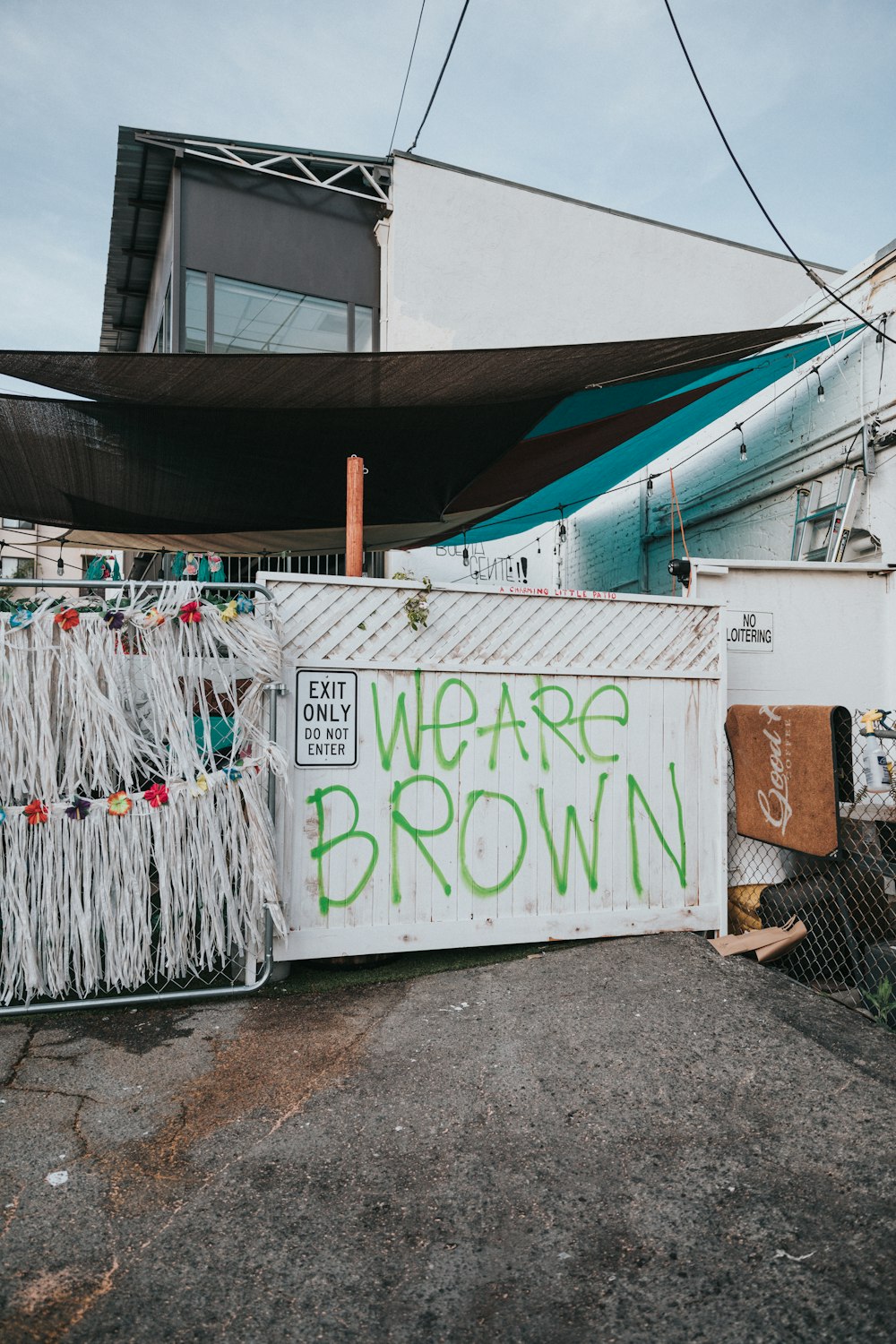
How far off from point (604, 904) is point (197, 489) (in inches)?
174

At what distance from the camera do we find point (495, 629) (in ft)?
14.1

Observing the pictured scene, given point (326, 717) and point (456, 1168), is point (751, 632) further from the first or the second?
point (456, 1168)

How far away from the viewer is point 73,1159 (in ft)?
8.30

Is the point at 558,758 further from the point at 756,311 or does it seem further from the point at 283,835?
the point at 756,311

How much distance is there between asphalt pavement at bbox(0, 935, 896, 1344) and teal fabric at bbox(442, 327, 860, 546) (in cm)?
370

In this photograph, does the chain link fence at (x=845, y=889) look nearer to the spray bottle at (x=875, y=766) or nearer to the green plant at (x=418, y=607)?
the spray bottle at (x=875, y=766)

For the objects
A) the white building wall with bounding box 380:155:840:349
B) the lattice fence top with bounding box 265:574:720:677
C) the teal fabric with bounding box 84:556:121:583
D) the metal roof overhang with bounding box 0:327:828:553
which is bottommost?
the lattice fence top with bounding box 265:574:720:677

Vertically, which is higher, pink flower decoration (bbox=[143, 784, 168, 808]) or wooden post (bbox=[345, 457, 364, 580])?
wooden post (bbox=[345, 457, 364, 580])

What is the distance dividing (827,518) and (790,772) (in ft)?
8.36

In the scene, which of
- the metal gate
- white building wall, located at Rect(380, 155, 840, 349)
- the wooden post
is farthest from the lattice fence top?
white building wall, located at Rect(380, 155, 840, 349)

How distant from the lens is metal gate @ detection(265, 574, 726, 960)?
13.0 ft

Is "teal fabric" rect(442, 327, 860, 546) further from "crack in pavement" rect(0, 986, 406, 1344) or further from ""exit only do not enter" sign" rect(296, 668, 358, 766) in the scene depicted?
"crack in pavement" rect(0, 986, 406, 1344)

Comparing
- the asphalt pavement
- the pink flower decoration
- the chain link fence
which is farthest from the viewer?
the chain link fence

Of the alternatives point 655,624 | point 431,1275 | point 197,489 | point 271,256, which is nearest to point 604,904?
point 655,624
